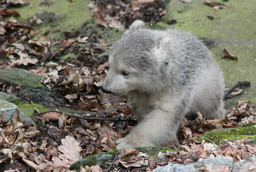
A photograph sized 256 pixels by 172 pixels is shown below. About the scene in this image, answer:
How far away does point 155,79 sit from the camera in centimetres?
546

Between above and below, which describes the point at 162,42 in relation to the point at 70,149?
above

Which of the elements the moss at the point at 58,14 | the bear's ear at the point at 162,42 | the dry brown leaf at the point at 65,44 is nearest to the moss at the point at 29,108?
the bear's ear at the point at 162,42

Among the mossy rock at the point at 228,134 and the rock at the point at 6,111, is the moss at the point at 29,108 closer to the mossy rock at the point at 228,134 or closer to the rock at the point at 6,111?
the rock at the point at 6,111

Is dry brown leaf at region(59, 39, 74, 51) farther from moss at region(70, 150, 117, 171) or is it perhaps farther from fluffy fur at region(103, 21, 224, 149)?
moss at region(70, 150, 117, 171)

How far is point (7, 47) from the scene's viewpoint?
895 centimetres

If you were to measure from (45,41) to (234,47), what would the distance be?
4.80 meters

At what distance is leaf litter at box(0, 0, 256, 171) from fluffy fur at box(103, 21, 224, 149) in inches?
18.7

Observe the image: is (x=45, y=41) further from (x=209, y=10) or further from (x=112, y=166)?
(x=112, y=166)

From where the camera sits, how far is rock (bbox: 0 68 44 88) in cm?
683

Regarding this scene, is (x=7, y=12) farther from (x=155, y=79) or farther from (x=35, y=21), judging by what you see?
(x=155, y=79)

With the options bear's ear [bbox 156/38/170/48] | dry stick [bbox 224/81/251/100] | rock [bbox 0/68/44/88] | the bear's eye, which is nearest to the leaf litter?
rock [bbox 0/68/44/88]

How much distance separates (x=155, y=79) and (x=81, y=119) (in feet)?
5.27

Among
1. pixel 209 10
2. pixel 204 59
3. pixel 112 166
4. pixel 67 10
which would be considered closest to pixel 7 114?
pixel 112 166

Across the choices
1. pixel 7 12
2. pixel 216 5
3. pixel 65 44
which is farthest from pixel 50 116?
pixel 216 5
